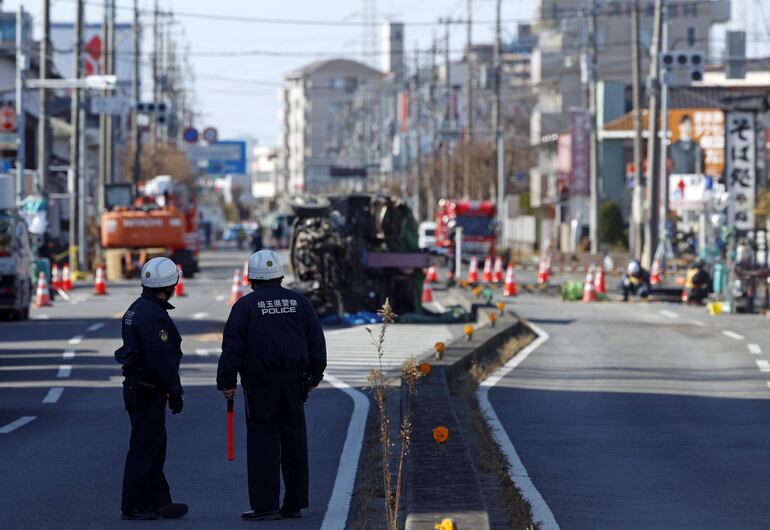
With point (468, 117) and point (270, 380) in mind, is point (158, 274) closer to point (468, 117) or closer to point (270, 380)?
point (270, 380)

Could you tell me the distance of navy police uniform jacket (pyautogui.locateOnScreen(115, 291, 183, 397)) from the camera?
1066 centimetres

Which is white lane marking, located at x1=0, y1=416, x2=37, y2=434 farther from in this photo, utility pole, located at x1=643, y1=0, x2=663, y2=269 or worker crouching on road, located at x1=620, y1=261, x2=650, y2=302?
utility pole, located at x1=643, y1=0, x2=663, y2=269

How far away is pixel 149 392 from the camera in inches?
423

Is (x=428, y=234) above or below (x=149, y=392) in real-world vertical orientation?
below

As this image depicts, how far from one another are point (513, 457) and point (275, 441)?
3683 mm

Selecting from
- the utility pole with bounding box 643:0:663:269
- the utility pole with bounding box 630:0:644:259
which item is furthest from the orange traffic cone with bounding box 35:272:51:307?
the utility pole with bounding box 630:0:644:259

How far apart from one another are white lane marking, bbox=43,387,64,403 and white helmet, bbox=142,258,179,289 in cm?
813

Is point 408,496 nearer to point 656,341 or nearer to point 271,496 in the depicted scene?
point 271,496

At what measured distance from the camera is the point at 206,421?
1633cm

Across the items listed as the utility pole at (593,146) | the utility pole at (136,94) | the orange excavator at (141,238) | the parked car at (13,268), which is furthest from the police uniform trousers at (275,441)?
the utility pole at (136,94)

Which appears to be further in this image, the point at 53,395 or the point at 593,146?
→ the point at 593,146

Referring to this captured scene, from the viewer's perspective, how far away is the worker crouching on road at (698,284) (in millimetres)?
42250

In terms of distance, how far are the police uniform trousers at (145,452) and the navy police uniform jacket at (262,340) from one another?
0.53 meters

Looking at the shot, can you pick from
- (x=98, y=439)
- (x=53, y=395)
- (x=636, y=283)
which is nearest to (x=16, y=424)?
(x=98, y=439)
